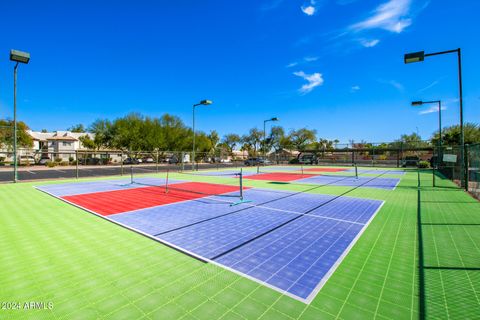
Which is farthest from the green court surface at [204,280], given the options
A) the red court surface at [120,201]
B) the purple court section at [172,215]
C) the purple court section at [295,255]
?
the red court surface at [120,201]

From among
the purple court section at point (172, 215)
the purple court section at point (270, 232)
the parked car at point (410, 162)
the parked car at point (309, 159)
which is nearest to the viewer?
the purple court section at point (270, 232)

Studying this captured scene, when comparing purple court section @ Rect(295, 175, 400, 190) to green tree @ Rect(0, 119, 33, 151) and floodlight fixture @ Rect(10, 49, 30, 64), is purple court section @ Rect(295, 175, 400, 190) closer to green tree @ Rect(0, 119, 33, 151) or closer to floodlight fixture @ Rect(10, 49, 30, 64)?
floodlight fixture @ Rect(10, 49, 30, 64)

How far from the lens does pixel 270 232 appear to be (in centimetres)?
617

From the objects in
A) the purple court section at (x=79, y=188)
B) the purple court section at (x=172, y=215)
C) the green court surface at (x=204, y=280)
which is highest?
the purple court section at (x=79, y=188)

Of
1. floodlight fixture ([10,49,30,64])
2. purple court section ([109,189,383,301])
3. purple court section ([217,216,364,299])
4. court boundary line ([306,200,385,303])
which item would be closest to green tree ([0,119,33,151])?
floodlight fixture ([10,49,30,64])

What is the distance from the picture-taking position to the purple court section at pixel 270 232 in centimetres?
418

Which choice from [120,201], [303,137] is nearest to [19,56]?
[120,201]

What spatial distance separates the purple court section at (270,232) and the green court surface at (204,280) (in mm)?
308

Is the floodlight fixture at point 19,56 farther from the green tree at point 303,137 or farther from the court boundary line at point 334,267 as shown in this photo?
the green tree at point 303,137

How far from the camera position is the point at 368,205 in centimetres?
947

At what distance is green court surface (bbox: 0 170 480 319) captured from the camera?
310 cm

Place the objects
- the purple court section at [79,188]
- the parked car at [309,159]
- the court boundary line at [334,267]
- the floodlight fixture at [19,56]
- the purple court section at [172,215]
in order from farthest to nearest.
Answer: the parked car at [309,159] < the floodlight fixture at [19,56] < the purple court section at [79,188] < the purple court section at [172,215] < the court boundary line at [334,267]

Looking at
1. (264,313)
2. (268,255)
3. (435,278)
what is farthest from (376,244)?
(264,313)

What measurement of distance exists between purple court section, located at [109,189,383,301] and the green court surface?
308mm
